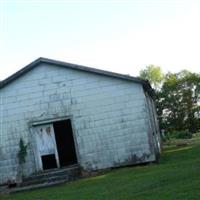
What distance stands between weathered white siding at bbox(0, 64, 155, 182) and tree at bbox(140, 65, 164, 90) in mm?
55746

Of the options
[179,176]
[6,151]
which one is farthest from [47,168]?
[179,176]

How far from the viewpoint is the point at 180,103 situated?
62094 millimetres

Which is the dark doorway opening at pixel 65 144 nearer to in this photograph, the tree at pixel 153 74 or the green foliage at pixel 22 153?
the green foliage at pixel 22 153

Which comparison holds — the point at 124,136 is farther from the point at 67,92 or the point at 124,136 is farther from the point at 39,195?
the point at 39,195

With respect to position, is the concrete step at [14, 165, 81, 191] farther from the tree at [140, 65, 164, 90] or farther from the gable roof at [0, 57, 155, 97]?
the tree at [140, 65, 164, 90]

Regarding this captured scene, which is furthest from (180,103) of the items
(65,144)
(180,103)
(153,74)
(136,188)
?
(136,188)

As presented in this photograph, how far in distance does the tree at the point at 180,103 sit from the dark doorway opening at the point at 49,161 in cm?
3911

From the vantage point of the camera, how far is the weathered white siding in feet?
67.6

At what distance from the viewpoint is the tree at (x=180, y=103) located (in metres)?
59.9

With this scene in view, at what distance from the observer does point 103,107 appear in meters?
20.8

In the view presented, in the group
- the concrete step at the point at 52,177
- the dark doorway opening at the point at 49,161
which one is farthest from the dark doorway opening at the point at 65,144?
the concrete step at the point at 52,177

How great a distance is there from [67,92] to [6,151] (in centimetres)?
375

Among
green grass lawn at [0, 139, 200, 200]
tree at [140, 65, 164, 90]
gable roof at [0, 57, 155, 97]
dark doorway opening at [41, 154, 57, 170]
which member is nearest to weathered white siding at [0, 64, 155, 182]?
gable roof at [0, 57, 155, 97]

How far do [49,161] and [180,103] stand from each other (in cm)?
4247
